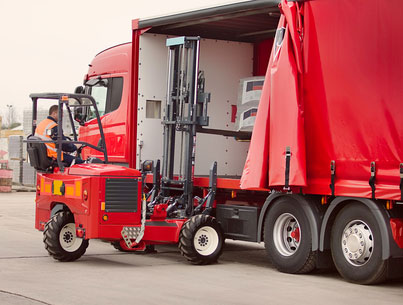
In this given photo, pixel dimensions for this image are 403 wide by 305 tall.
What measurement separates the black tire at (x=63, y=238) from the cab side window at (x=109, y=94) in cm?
312

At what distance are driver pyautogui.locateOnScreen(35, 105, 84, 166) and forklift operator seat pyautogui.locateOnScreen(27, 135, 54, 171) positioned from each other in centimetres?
7

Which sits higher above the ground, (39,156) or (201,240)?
(39,156)

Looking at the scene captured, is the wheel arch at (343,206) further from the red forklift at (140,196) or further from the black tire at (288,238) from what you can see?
the red forklift at (140,196)

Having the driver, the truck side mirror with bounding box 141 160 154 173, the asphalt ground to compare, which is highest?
the driver

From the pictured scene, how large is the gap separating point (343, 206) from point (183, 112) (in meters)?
3.42

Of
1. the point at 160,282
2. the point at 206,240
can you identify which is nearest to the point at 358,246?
the point at 160,282

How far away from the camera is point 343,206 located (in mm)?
10906

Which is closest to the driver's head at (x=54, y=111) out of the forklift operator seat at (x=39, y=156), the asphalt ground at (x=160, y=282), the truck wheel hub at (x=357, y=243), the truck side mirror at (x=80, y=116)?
the forklift operator seat at (x=39, y=156)

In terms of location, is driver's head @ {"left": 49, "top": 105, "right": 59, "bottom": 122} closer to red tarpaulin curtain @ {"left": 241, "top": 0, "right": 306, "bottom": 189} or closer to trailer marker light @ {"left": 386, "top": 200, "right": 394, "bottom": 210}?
red tarpaulin curtain @ {"left": 241, "top": 0, "right": 306, "bottom": 189}

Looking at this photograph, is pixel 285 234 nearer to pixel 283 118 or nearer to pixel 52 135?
pixel 283 118

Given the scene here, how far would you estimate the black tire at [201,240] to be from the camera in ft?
40.5

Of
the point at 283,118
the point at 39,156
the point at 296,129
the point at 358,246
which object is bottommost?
the point at 358,246

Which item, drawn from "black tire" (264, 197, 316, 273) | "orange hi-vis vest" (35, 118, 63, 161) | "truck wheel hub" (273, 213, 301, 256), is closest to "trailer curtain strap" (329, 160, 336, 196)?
"black tire" (264, 197, 316, 273)

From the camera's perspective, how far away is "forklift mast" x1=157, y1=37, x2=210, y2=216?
13.1 m
